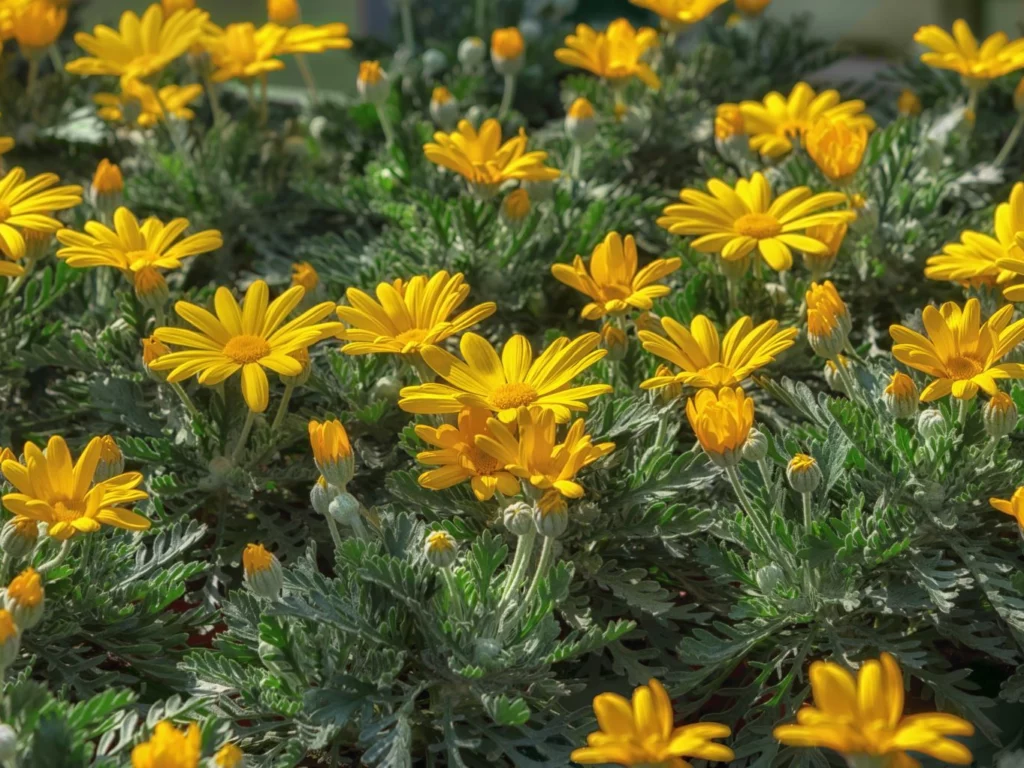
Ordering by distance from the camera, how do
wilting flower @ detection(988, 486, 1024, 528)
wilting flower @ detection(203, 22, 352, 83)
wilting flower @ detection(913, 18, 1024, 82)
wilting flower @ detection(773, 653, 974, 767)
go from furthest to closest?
wilting flower @ detection(203, 22, 352, 83), wilting flower @ detection(913, 18, 1024, 82), wilting flower @ detection(988, 486, 1024, 528), wilting flower @ detection(773, 653, 974, 767)

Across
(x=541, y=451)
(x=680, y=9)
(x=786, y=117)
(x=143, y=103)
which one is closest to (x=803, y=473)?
(x=541, y=451)

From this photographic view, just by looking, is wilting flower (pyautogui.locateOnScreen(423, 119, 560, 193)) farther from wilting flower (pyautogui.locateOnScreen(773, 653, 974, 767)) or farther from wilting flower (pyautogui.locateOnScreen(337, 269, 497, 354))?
wilting flower (pyautogui.locateOnScreen(773, 653, 974, 767))

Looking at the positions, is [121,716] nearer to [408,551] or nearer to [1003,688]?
[408,551]

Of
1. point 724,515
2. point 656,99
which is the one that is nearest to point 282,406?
point 724,515

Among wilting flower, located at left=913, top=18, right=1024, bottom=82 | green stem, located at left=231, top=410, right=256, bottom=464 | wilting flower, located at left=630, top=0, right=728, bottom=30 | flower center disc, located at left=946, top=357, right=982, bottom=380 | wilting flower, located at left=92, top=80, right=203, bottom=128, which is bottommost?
green stem, located at left=231, top=410, right=256, bottom=464

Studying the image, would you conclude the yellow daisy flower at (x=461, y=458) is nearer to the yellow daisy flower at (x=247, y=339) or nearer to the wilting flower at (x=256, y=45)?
the yellow daisy flower at (x=247, y=339)

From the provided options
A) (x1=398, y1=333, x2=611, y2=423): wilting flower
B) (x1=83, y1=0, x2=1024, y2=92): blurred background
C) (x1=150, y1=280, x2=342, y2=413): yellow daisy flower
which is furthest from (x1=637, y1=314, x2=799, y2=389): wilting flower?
(x1=83, y1=0, x2=1024, y2=92): blurred background
